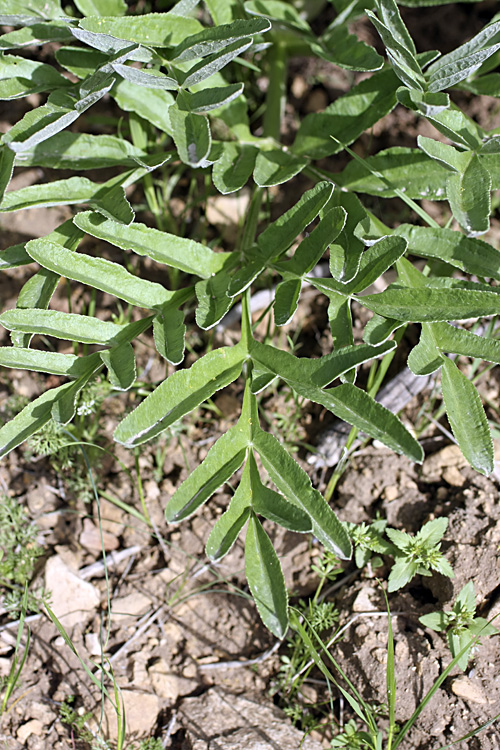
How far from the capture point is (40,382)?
2.14 meters

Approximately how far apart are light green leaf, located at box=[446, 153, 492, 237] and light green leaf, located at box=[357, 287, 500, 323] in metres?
0.15

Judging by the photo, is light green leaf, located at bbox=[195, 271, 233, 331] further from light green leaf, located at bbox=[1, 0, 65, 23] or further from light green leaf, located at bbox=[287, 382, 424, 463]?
light green leaf, located at bbox=[1, 0, 65, 23]

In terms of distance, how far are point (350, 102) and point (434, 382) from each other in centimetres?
85

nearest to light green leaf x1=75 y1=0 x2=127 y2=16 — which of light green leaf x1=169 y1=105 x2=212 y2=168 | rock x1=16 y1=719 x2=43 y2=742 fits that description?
light green leaf x1=169 y1=105 x2=212 y2=168

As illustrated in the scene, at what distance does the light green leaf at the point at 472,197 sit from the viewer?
4.68 ft

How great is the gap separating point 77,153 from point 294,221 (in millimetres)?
669

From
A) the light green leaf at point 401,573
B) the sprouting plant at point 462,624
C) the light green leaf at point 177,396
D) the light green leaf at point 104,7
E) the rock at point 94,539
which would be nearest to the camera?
the light green leaf at point 177,396

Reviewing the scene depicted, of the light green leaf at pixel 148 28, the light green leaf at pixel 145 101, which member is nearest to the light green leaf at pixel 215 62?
the light green leaf at pixel 148 28

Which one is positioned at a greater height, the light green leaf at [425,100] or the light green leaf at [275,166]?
the light green leaf at [425,100]

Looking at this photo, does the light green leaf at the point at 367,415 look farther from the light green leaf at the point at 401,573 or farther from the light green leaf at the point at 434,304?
the light green leaf at the point at 401,573

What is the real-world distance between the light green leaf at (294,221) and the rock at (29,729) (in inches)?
53.7

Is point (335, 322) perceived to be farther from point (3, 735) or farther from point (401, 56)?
point (3, 735)

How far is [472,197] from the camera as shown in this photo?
1472 millimetres

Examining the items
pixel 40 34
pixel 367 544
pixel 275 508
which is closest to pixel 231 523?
pixel 275 508
